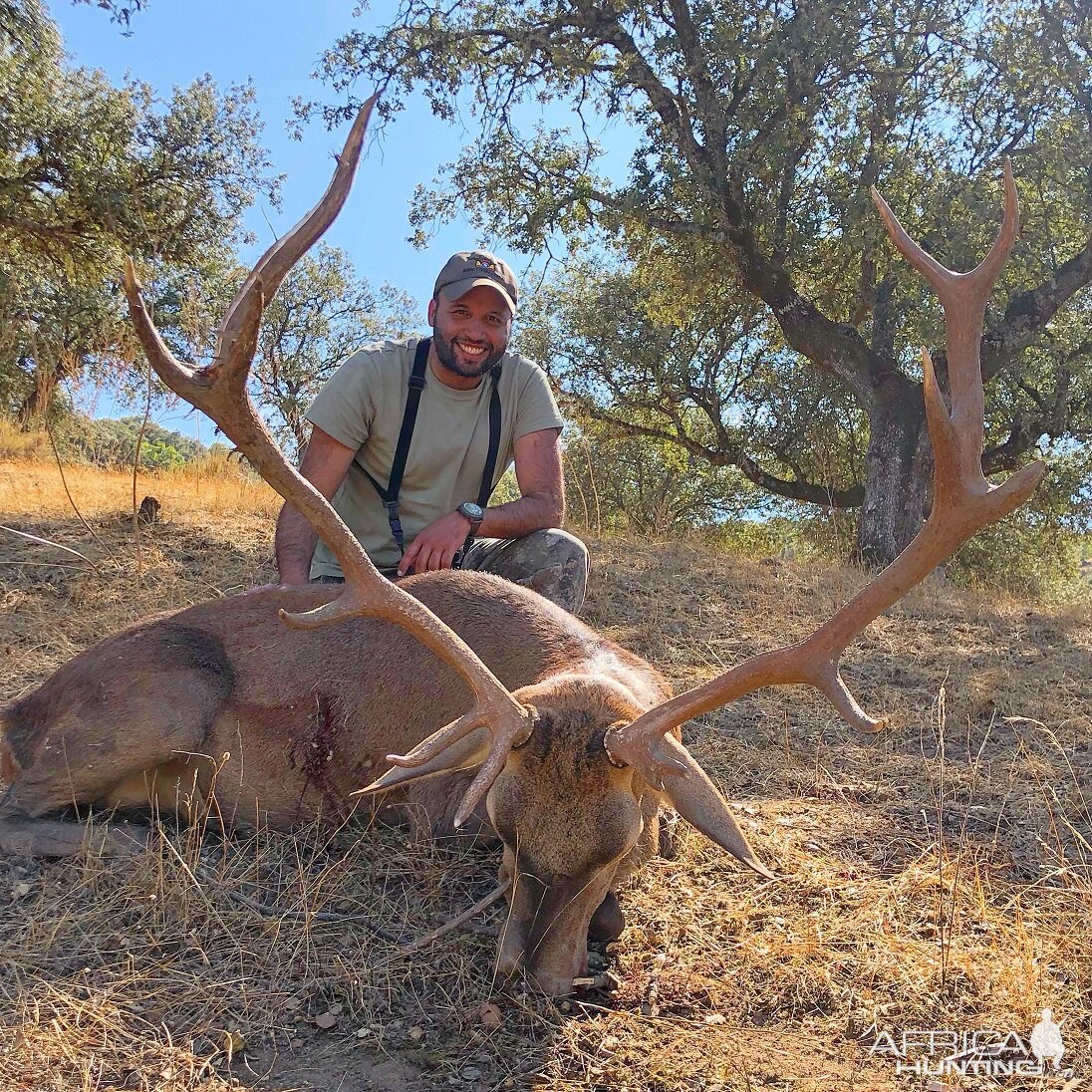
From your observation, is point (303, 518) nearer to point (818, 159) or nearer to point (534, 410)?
point (534, 410)

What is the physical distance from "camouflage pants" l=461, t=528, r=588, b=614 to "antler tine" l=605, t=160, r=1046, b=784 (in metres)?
2.30

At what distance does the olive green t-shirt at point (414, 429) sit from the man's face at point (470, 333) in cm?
17

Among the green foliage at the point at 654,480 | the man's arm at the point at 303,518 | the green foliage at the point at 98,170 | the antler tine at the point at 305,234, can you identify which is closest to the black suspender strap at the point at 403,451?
the man's arm at the point at 303,518

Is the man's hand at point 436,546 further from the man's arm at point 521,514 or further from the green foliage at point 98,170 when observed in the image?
the green foliage at point 98,170

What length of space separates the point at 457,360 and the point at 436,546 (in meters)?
1.12

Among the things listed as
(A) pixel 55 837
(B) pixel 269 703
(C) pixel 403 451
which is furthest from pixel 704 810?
(C) pixel 403 451

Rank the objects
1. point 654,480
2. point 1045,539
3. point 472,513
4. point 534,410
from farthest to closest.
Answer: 1. point 654,480
2. point 1045,539
3. point 534,410
4. point 472,513

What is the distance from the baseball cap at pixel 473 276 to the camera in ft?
17.6

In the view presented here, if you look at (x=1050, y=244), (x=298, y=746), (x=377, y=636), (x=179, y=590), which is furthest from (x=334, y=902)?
(x=1050, y=244)

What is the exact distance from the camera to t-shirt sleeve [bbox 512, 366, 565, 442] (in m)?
5.64

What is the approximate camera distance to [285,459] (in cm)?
322

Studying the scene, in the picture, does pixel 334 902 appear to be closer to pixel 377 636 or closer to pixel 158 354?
pixel 377 636

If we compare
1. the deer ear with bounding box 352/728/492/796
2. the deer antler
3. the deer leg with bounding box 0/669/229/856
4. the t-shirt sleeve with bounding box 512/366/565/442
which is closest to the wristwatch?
the t-shirt sleeve with bounding box 512/366/565/442

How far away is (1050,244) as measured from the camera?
1185 centimetres
